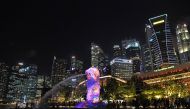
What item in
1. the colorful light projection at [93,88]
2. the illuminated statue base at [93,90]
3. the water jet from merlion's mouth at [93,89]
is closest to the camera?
the illuminated statue base at [93,90]

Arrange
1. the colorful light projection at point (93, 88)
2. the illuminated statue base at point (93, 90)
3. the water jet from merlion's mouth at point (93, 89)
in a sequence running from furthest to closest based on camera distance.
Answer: the colorful light projection at point (93, 88) → the water jet from merlion's mouth at point (93, 89) → the illuminated statue base at point (93, 90)

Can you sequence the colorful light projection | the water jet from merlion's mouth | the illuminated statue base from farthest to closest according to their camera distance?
the colorful light projection → the water jet from merlion's mouth → the illuminated statue base

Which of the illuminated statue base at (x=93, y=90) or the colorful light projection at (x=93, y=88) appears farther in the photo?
the colorful light projection at (x=93, y=88)

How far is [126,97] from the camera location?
332ft

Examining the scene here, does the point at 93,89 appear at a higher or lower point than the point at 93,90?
higher

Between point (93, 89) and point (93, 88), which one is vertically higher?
point (93, 88)

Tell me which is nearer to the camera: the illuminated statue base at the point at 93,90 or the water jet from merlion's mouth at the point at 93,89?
the illuminated statue base at the point at 93,90

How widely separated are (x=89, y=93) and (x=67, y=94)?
3254 inches

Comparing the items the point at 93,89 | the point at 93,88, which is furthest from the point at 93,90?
the point at 93,88

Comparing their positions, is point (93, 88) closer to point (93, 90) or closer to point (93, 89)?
point (93, 89)

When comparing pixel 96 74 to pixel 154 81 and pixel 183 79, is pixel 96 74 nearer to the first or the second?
pixel 183 79

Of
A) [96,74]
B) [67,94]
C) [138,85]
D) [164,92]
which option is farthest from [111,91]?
[96,74]

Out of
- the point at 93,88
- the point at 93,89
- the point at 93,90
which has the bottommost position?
the point at 93,90

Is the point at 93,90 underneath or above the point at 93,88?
underneath
